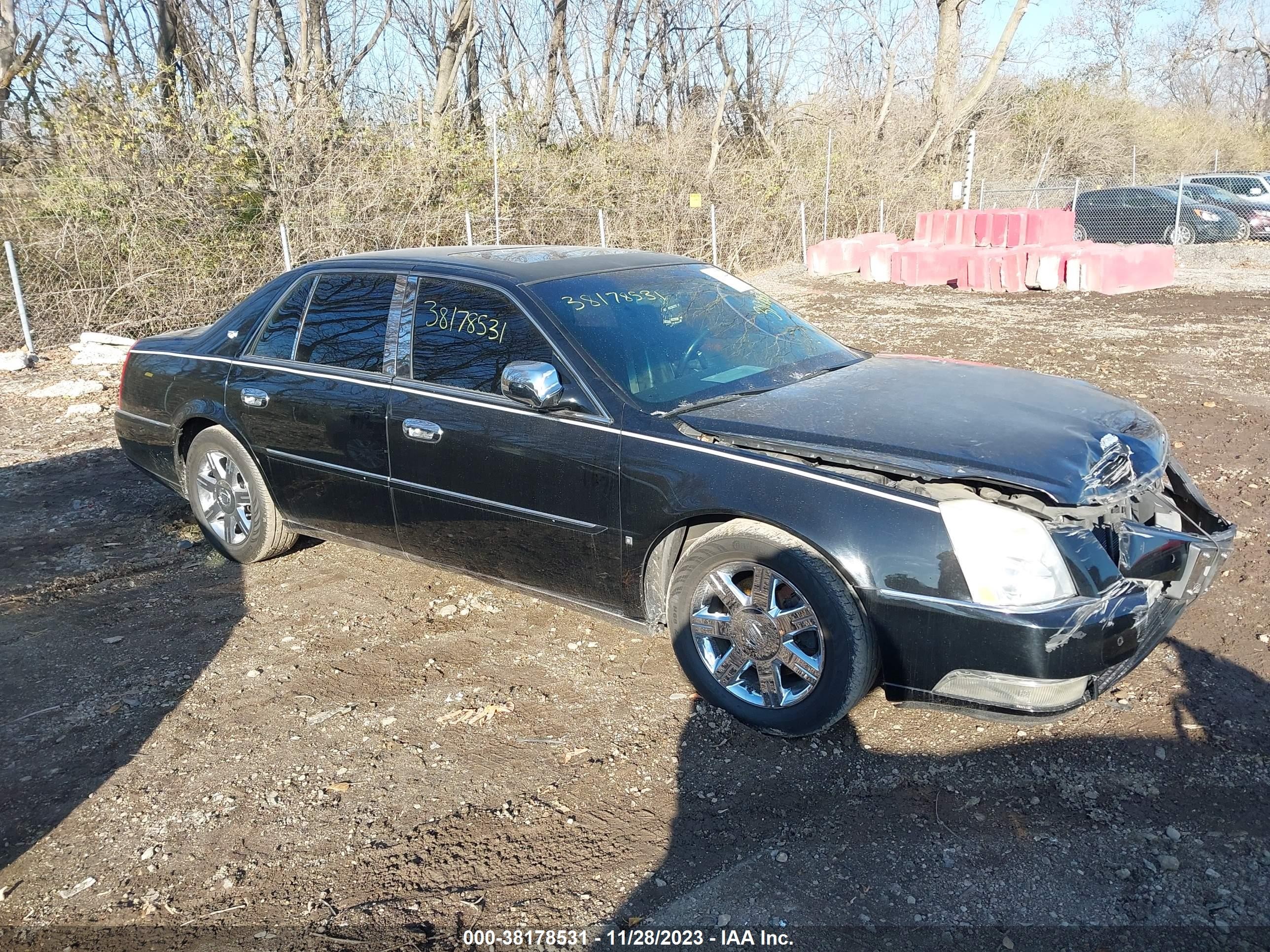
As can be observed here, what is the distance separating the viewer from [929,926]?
2.62 m

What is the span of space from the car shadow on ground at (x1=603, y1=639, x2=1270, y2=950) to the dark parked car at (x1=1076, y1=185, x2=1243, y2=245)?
73.3ft

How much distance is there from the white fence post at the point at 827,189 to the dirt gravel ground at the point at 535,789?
64.7ft

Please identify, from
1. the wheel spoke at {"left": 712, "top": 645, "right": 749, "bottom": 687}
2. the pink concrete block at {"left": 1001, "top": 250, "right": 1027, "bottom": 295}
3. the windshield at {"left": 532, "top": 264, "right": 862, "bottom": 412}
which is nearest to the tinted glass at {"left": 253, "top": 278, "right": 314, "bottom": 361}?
the windshield at {"left": 532, "top": 264, "right": 862, "bottom": 412}

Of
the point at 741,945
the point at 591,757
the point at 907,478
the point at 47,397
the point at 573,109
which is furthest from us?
the point at 573,109

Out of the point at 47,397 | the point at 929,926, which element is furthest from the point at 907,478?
the point at 47,397

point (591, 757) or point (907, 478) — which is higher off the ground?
point (907, 478)

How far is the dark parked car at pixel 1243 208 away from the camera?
23.1 meters

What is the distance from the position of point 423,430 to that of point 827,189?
21348 millimetres

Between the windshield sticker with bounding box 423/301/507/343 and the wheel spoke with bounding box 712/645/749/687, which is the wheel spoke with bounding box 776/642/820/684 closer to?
the wheel spoke with bounding box 712/645/749/687

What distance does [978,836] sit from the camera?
9.74 feet

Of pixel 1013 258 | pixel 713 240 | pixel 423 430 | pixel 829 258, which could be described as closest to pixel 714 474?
pixel 423 430

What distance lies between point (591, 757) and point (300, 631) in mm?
1834

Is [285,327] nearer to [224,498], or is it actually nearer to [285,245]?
[224,498]

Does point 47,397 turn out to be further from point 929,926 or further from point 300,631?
point 929,926
